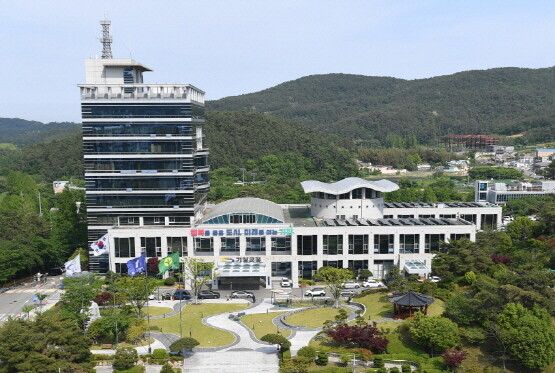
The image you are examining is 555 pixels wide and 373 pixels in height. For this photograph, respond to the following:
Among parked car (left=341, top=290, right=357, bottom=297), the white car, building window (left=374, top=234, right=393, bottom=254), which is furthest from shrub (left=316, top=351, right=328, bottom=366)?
building window (left=374, top=234, right=393, bottom=254)

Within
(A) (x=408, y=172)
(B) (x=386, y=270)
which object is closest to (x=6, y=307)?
(B) (x=386, y=270)

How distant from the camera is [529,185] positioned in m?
115

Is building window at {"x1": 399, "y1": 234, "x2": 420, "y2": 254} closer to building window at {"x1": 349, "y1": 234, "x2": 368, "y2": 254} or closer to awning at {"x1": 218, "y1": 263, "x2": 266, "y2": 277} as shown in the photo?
building window at {"x1": 349, "y1": 234, "x2": 368, "y2": 254}

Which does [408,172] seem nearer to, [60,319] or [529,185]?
[529,185]

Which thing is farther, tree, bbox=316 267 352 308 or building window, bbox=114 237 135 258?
building window, bbox=114 237 135 258

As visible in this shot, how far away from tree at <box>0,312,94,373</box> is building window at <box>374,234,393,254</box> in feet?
121

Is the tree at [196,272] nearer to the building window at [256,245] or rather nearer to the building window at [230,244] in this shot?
the building window at [230,244]

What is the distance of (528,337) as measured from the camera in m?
36.6

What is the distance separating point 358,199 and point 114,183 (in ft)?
107

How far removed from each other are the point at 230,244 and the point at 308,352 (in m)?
26.2

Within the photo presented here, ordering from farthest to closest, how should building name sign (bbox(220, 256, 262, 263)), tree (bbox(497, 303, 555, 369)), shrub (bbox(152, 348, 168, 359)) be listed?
1. building name sign (bbox(220, 256, 262, 263))
2. shrub (bbox(152, 348, 168, 359))
3. tree (bbox(497, 303, 555, 369))

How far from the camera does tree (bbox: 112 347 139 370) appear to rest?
38.5m

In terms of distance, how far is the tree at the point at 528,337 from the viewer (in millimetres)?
36438

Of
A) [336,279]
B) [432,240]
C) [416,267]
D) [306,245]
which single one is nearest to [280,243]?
[306,245]
